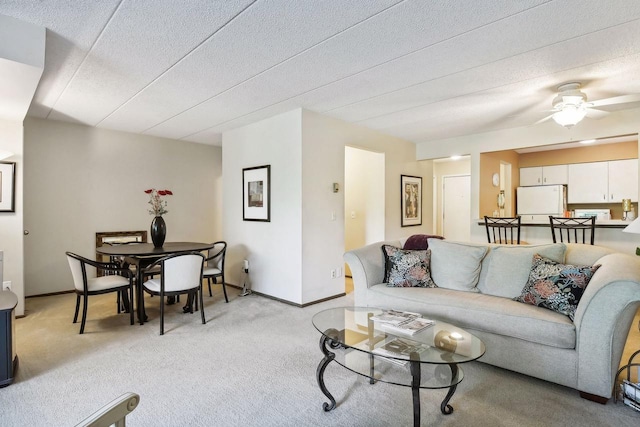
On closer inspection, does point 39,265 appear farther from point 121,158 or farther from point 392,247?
point 392,247

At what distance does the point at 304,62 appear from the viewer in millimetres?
→ 2764

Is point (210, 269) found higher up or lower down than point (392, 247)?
lower down

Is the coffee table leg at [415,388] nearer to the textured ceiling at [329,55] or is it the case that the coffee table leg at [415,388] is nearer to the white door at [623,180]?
the textured ceiling at [329,55]

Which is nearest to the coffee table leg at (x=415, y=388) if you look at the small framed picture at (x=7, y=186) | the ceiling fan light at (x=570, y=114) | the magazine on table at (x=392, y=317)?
the magazine on table at (x=392, y=317)

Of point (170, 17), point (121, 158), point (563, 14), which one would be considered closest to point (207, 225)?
point (121, 158)

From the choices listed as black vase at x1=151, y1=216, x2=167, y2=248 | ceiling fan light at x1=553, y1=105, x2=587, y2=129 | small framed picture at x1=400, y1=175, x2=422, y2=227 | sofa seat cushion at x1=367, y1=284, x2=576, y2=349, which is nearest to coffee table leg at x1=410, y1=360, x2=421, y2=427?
sofa seat cushion at x1=367, y1=284, x2=576, y2=349

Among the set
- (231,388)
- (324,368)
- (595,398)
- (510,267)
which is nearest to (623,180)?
(510,267)

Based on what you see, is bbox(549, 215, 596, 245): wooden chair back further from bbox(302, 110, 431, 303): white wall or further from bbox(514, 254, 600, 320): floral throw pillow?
bbox(302, 110, 431, 303): white wall

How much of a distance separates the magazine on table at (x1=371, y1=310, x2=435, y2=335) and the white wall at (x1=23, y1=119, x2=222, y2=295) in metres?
4.49

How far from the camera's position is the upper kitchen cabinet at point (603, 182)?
235 inches

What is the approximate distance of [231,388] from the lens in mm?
2225

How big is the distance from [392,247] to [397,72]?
163 cm

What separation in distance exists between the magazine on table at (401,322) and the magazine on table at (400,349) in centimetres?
13

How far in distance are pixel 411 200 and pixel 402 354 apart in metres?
4.40
